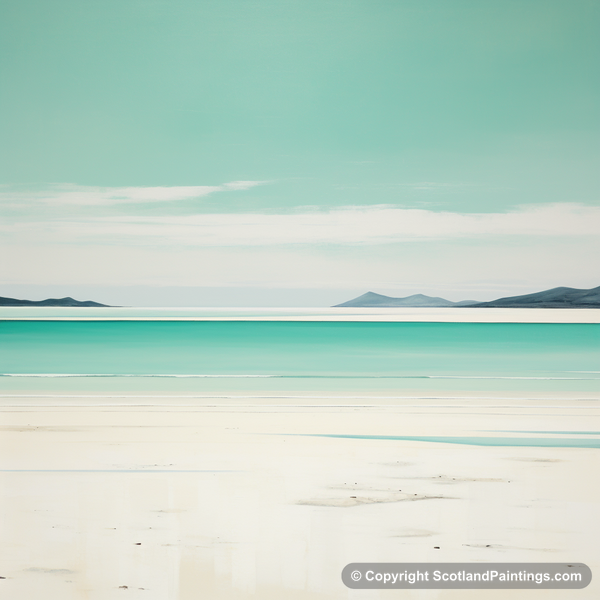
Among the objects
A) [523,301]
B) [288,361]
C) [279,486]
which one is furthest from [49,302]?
[523,301]

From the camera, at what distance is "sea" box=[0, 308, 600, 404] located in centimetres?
443

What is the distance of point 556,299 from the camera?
5023 mm

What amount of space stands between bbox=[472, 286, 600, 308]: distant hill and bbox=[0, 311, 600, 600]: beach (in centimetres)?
94

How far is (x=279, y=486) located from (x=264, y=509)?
19cm

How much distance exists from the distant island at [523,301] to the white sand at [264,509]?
229 centimetres

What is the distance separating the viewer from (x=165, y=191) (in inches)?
186

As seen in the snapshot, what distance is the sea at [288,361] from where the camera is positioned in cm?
443

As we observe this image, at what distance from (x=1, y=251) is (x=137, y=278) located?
1139 millimetres

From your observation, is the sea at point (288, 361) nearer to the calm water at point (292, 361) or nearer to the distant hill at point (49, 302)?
the calm water at point (292, 361)

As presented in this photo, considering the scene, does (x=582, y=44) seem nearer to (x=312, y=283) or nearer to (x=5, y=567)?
(x=312, y=283)

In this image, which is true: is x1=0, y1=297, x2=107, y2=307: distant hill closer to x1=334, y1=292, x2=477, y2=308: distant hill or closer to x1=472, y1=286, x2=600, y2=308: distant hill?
x1=334, y1=292, x2=477, y2=308: distant hill

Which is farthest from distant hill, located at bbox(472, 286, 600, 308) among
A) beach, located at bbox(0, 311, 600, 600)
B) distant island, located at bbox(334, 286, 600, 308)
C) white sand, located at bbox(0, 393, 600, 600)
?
white sand, located at bbox(0, 393, 600, 600)

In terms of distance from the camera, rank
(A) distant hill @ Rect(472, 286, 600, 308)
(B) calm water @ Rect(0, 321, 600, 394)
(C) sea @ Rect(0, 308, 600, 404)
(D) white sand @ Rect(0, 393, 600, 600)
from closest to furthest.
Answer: (D) white sand @ Rect(0, 393, 600, 600) < (C) sea @ Rect(0, 308, 600, 404) < (B) calm water @ Rect(0, 321, 600, 394) < (A) distant hill @ Rect(472, 286, 600, 308)

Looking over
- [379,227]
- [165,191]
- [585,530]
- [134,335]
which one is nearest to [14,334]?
[134,335]
